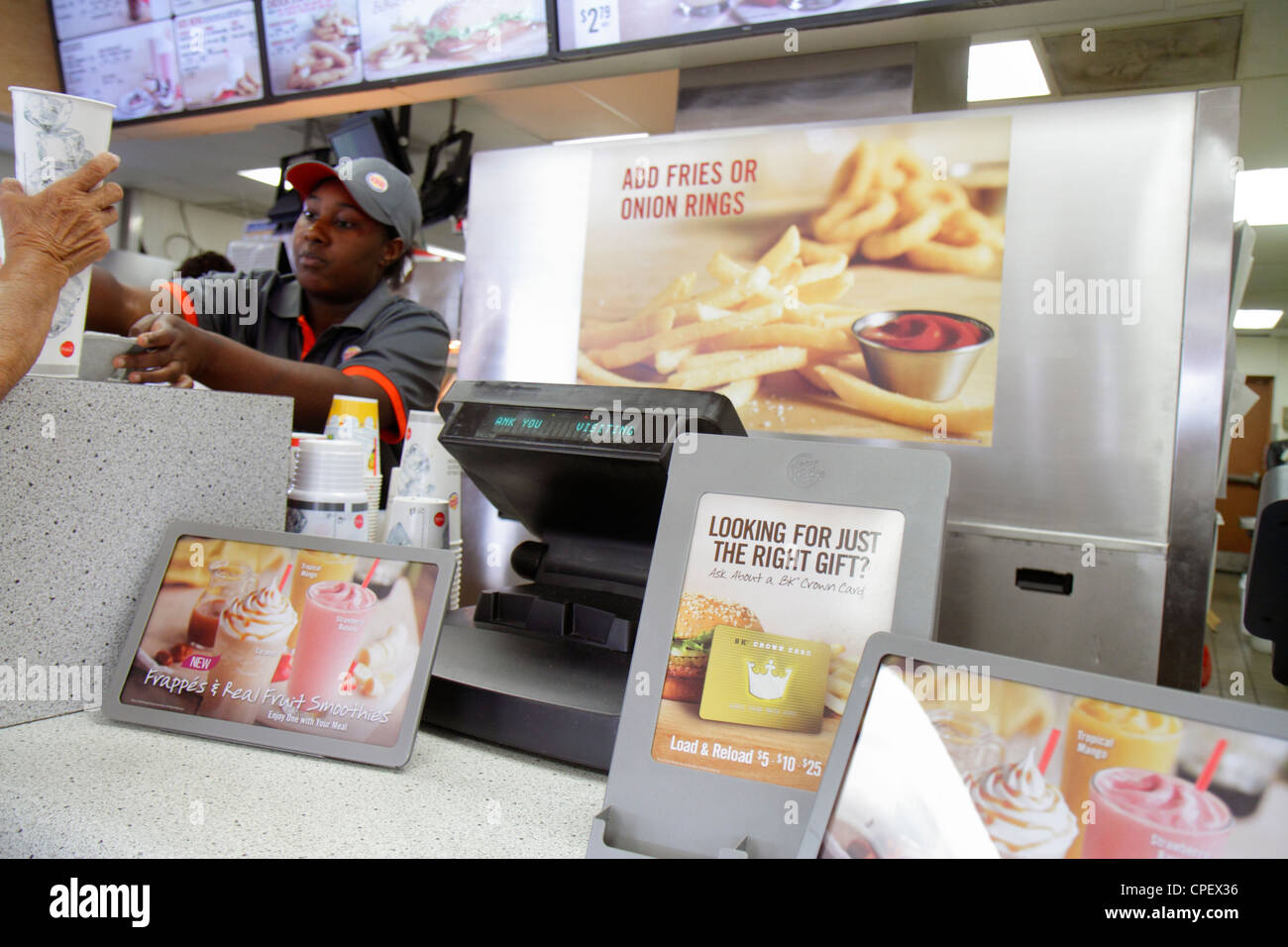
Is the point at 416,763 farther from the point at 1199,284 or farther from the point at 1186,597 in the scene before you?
the point at 1199,284

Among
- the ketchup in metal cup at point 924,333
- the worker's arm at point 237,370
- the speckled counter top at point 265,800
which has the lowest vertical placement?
the speckled counter top at point 265,800

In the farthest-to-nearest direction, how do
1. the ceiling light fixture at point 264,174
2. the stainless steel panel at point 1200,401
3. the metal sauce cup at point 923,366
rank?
1. the ceiling light fixture at point 264,174
2. the metal sauce cup at point 923,366
3. the stainless steel panel at point 1200,401

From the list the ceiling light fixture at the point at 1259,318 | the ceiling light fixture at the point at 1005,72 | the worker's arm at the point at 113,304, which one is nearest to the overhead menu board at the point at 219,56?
the worker's arm at the point at 113,304

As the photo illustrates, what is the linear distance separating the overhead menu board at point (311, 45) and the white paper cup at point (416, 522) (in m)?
2.22

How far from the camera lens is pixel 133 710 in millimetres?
952

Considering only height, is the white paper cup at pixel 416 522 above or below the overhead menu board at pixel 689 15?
below

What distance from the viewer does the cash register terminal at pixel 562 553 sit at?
3.01 ft

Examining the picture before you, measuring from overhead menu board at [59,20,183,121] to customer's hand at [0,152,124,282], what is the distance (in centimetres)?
280

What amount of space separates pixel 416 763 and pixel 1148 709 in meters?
0.66

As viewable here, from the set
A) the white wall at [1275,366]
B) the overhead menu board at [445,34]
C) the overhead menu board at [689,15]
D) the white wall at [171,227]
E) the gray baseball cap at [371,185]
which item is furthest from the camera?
the white wall at [1275,366]

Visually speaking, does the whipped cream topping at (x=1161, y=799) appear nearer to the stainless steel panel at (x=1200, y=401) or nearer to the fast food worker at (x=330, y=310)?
the stainless steel panel at (x=1200, y=401)

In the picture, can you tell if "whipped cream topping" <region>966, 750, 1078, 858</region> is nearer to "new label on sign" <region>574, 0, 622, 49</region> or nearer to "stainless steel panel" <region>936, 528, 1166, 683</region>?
"stainless steel panel" <region>936, 528, 1166, 683</region>

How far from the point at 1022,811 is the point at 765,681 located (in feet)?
0.70

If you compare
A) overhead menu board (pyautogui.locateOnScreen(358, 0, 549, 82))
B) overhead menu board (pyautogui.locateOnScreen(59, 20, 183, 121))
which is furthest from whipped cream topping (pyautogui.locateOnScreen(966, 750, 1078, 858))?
overhead menu board (pyautogui.locateOnScreen(59, 20, 183, 121))
